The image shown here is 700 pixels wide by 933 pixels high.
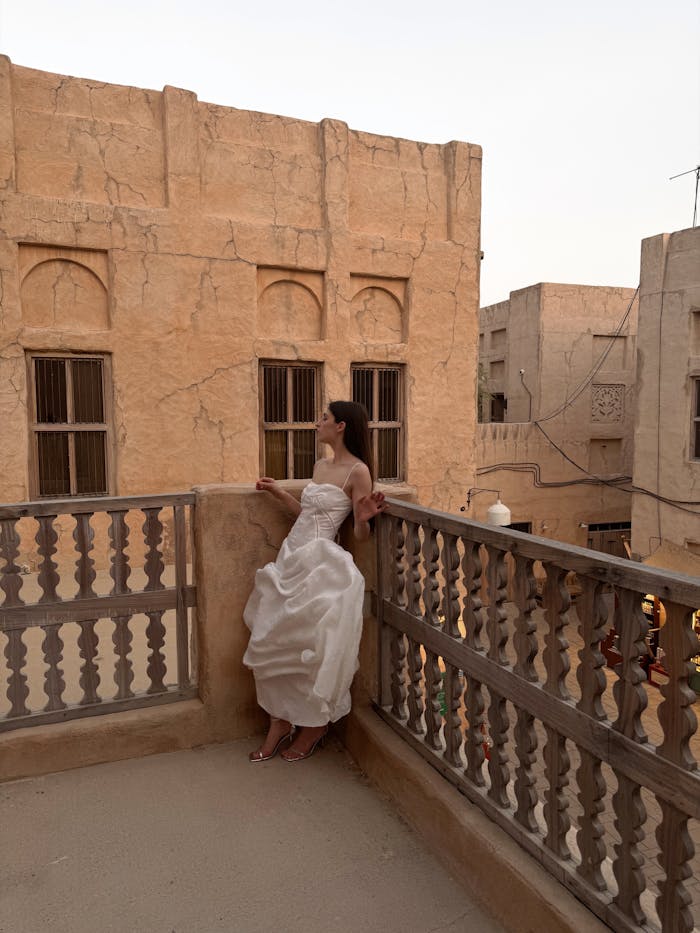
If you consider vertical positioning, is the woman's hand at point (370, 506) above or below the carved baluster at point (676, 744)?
above

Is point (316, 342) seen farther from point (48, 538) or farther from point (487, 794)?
point (487, 794)

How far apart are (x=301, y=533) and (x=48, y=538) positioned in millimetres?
960

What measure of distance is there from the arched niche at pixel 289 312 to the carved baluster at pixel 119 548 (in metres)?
5.46

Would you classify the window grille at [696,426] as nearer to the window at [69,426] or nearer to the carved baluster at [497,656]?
the window at [69,426]

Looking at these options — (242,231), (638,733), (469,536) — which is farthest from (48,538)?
(242,231)

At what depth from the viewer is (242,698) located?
2990mm

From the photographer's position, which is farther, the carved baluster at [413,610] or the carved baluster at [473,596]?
the carved baluster at [413,610]

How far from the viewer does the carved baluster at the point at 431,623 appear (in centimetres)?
244

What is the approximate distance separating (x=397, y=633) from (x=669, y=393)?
34.3ft

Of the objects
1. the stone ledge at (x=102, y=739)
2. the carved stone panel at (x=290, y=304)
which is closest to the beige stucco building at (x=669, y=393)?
the carved stone panel at (x=290, y=304)

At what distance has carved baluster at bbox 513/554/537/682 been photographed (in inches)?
75.7

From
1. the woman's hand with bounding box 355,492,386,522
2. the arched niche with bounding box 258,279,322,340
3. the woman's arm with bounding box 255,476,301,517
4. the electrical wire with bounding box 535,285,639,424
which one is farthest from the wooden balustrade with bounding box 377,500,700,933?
the electrical wire with bounding box 535,285,639,424

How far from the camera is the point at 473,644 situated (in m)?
2.18

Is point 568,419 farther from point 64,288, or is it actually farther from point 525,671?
point 525,671
